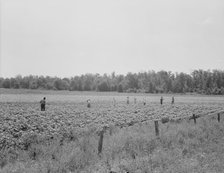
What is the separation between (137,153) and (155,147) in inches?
59.4

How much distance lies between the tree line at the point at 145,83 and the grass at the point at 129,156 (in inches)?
4481

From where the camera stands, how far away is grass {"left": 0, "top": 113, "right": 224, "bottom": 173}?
734cm

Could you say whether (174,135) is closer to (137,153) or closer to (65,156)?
(137,153)

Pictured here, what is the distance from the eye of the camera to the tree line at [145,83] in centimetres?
12706

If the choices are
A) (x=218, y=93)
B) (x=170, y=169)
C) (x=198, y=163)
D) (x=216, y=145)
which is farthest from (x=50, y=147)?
(x=218, y=93)

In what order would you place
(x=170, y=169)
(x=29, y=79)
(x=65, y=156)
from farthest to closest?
1. (x=29, y=79)
2. (x=65, y=156)
3. (x=170, y=169)

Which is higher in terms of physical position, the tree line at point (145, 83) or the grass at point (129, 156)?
the tree line at point (145, 83)

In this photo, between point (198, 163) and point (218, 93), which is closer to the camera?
point (198, 163)

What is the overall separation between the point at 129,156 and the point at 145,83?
5077 inches

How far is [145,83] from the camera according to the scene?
136 m

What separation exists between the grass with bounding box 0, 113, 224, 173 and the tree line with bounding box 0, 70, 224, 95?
373 feet

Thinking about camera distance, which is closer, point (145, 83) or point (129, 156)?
point (129, 156)

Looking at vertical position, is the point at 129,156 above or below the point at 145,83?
below

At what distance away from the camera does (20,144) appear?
36.7ft
